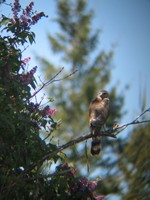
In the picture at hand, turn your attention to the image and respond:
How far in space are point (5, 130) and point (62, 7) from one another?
49.9 feet

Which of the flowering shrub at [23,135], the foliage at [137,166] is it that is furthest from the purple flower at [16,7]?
the foliage at [137,166]

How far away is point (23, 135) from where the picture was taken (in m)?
3.65

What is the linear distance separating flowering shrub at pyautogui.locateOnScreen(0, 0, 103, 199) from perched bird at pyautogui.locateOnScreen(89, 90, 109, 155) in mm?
753

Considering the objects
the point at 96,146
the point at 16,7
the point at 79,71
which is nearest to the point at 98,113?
the point at 96,146

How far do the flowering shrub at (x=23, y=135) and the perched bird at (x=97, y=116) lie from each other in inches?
29.6

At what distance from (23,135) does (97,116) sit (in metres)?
1.71

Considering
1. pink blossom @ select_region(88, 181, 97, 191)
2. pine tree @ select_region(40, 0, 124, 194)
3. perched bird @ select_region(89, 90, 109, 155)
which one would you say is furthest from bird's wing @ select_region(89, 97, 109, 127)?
pine tree @ select_region(40, 0, 124, 194)

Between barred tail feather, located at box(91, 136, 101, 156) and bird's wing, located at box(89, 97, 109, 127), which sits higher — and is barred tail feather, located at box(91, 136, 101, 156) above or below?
below

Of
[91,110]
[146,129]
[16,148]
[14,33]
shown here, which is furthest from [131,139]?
[91,110]

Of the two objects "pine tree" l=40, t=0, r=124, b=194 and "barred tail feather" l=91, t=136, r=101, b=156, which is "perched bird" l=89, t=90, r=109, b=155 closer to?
"barred tail feather" l=91, t=136, r=101, b=156

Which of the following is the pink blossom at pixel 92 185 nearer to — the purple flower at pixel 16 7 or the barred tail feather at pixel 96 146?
the barred tail feather at pixel 96 146

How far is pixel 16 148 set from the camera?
11.9 feet

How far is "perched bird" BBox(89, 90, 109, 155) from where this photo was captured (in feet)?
15.3

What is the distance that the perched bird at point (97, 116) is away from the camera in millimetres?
4660
